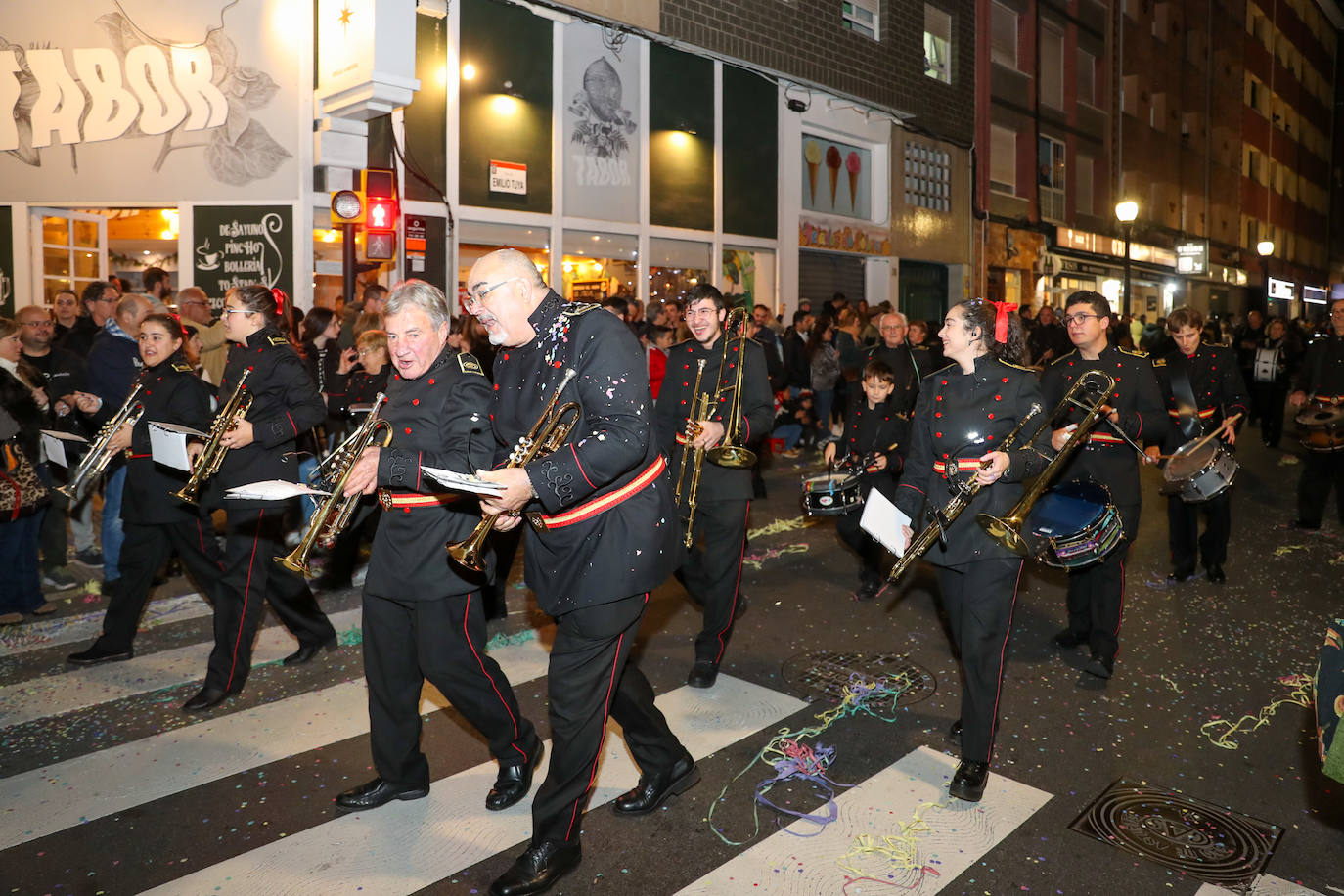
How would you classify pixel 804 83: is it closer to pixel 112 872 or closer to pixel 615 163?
pixel 615 163

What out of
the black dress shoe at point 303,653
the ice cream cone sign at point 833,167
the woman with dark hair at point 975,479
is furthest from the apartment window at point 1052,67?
the black dress shoe at point 303,653

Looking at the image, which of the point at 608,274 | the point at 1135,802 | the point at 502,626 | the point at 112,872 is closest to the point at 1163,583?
the point at 1135,802

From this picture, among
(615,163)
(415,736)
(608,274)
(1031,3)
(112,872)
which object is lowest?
(112,872)

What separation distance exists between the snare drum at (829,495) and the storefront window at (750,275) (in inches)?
530

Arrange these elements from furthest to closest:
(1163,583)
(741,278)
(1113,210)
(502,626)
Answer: (1113,210), (741,278), (1163,583), (502,626)

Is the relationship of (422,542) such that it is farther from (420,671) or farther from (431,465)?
(420,671)

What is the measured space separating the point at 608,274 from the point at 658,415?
41.2ft

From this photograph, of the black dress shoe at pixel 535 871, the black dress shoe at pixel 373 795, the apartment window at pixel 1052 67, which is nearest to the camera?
the black dress shoe at pixel 535 871

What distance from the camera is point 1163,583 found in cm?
764

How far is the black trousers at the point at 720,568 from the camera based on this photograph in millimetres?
5402

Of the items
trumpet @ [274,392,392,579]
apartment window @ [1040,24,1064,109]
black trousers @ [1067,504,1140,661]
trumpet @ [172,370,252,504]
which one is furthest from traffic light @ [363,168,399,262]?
apartment window @ [1040,24,1064,109]

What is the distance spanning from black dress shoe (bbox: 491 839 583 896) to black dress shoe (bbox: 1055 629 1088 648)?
3.93 metres

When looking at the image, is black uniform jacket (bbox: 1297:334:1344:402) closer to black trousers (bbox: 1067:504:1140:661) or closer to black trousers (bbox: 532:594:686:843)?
black trousers (bbox: 1067:504:1140:661)

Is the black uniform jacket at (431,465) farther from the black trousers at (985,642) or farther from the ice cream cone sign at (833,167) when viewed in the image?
the ice cream cone sign at (833,167)
